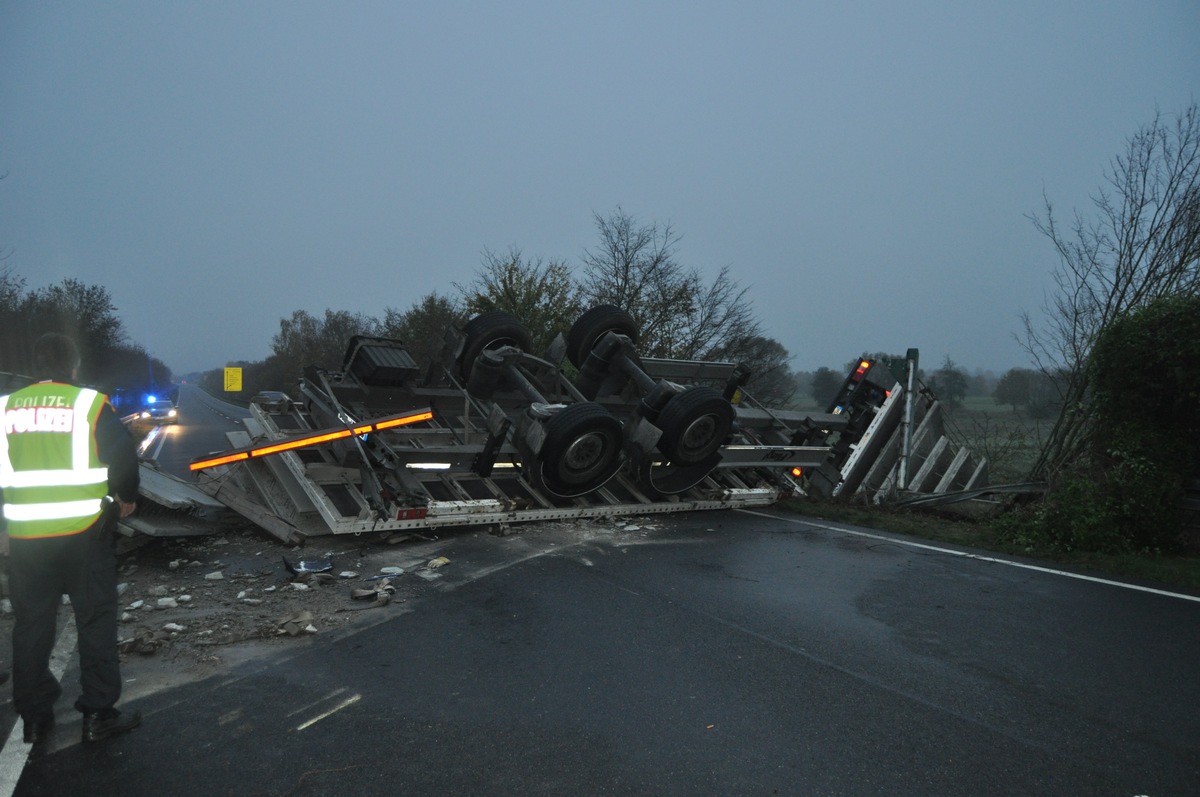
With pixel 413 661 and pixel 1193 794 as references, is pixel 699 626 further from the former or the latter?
pixel 1193 794

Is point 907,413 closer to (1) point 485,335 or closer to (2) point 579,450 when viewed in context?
(2) point 579,450

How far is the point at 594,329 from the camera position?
32.8 feet

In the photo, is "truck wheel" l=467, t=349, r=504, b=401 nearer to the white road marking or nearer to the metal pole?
the metal pole

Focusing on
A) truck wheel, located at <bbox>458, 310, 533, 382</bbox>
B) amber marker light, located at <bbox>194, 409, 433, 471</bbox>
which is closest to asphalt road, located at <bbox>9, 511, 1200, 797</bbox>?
amber marker light, located at <bbox>194, 409, 433, 471</bbox>

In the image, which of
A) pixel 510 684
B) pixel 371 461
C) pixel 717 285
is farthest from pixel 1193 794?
pixel 717 285

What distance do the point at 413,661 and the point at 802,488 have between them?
22.1 ft

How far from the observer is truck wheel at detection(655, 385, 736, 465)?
8.00 meters

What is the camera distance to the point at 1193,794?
2.78 metres

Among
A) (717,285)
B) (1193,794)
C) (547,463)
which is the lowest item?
(1193,794)

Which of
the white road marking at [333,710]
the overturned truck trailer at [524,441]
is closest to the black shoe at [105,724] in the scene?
the white road marking at [333,710]

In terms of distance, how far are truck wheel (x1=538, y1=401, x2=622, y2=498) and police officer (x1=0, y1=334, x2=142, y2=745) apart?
437cm

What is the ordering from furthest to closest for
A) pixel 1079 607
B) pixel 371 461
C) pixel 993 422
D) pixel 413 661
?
pixel 993 422 → pixel 371 461 → pixel 1079 607 → pixel 413 661

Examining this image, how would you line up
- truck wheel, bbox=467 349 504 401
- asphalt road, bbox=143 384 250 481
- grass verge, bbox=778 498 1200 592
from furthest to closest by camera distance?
asphalt road, bbox=143 384 250 481 < truck wheel, bbox=467 349 504 401 < grass verge, bbox=778 498 1200 592

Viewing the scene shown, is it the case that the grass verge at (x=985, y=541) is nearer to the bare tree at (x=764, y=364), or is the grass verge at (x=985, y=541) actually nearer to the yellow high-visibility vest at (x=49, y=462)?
the yellow high-visibility vest at (x=49, y=462)
